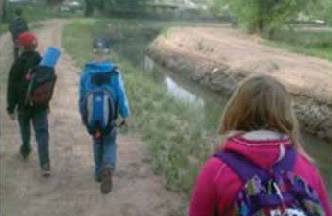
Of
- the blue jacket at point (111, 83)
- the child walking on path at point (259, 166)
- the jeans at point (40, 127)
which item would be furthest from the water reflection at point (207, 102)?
the child walking on path at point (259, 166)

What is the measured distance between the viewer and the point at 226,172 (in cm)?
317

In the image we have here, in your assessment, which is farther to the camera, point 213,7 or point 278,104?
point 213,7

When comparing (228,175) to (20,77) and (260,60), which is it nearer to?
(20,77)

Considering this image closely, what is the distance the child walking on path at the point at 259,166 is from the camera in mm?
3164

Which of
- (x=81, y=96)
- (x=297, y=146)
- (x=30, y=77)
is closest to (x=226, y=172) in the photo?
(x=297, y=146)

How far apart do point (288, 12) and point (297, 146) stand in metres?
35.9

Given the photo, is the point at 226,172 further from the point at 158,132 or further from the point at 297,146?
the point at 158,132

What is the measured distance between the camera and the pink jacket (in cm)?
317

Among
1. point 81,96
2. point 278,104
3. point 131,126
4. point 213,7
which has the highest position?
point 278,104

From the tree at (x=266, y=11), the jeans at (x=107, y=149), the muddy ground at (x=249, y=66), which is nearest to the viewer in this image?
the jeans at (x=107, y=149)

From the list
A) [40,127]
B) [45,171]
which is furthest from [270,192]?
[45,171]

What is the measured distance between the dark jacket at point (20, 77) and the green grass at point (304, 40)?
23109 mm

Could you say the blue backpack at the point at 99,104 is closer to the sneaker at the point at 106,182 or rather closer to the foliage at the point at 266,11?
the sneaker at the point at 106,182

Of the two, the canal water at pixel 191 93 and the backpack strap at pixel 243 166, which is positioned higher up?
the backpack strap at pixel 243 166
